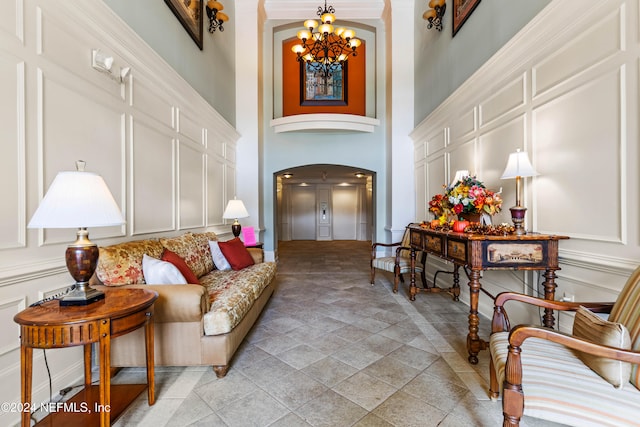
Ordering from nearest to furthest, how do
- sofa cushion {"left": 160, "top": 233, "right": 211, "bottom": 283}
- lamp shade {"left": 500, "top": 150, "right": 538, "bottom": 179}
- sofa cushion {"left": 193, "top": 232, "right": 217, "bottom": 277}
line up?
lamp shade {"left": 500, "top": 150, "right": 538, "bottom": 179}, sofa cushion {"left": 160, "top": 233, "right": 211, "bottom": 283}, sofa cushion {"left": 193, "top": 232, "right": 217, "bottom": 277}

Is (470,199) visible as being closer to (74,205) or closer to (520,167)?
(520,167)

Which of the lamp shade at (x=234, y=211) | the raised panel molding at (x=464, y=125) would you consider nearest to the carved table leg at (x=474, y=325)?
the raised panel molding at (x=464, y=125)

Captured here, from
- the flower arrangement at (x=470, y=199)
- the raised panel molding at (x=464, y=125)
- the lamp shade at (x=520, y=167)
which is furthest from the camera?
the raised panel molding at (x=464, y=125)

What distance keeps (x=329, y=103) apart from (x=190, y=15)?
3497mm

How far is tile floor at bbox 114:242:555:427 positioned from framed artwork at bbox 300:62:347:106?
4.99 meters

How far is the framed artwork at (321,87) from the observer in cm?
659

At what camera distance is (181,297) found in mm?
1926

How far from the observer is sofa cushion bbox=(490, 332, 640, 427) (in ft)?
3.49

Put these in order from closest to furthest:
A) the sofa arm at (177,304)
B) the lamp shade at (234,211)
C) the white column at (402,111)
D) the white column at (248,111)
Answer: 1. the sofa arm at (177,304)
2. the lamp shade at (234,211)
3. the white column at (402,111)
4. the white column at (248,111)

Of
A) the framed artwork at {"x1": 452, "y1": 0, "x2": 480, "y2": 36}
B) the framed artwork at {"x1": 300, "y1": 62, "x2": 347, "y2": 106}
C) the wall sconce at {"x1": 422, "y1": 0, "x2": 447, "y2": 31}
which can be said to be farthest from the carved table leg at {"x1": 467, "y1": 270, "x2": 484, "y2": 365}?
the framed artwork at {"x1": 300, "y1": 62, "x2": 347, "y2": 106}

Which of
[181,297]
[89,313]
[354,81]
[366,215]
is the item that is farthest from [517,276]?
[366,215]

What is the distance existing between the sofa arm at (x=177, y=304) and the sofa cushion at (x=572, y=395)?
1822mm

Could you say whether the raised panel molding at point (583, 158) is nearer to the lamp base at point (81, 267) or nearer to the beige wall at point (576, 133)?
the beige wall at point (576, 133)

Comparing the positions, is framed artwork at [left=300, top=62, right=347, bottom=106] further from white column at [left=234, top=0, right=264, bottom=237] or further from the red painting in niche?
white column at [left=234, top=0, right=264, bottom=237]
